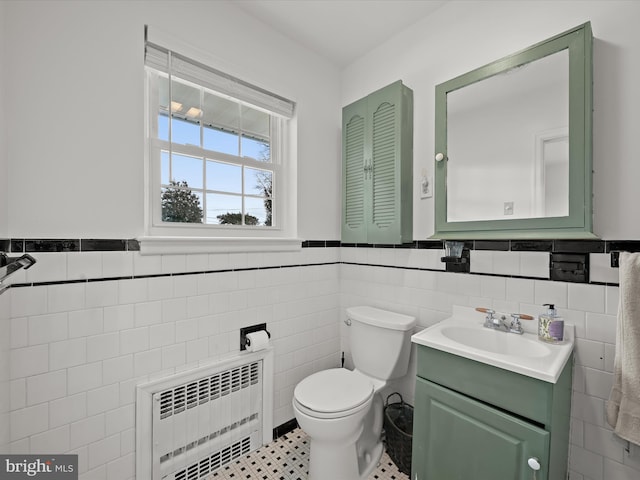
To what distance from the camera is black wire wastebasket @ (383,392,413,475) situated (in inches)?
64.9

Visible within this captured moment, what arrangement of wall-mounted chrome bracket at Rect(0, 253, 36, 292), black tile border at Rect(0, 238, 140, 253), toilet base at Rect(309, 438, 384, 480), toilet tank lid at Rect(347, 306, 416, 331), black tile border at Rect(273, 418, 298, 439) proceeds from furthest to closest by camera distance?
black tile border at Rect(273, 418, 298, 439) < toilet tank lid at Rect(347, 306, 416, 331) < toilet base at Rect(309, 438, 384, 480) < black tile border at Rect(0, 238, 140, 253) < wall-mounted chrome bracket at Rect(0, 253, 36, 292)

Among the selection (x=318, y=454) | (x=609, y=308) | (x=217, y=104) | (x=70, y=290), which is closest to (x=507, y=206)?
(x=609, y=308)

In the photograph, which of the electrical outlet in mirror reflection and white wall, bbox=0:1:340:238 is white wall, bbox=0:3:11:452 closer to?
white wall, bbox=0:1:340:238

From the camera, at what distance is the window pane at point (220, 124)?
1.79 meters

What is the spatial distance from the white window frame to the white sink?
1.08m

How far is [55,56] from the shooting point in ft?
3.98

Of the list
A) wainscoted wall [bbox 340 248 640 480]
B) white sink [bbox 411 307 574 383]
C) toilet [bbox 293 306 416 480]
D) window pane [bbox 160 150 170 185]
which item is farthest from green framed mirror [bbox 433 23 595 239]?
window pane [bbox 160 150 170 185]

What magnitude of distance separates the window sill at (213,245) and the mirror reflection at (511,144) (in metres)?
1.06

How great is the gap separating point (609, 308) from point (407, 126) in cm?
136

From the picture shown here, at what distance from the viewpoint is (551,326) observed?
4.18 ft

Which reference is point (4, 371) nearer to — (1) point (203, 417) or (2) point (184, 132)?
(1) point (203, 417)

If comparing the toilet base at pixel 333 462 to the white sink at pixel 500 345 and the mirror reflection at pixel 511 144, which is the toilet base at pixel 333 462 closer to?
the white sink at pixel 500 345

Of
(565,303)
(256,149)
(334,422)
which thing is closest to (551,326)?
(565,303)

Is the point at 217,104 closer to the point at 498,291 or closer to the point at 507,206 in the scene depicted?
the point at 507,206
